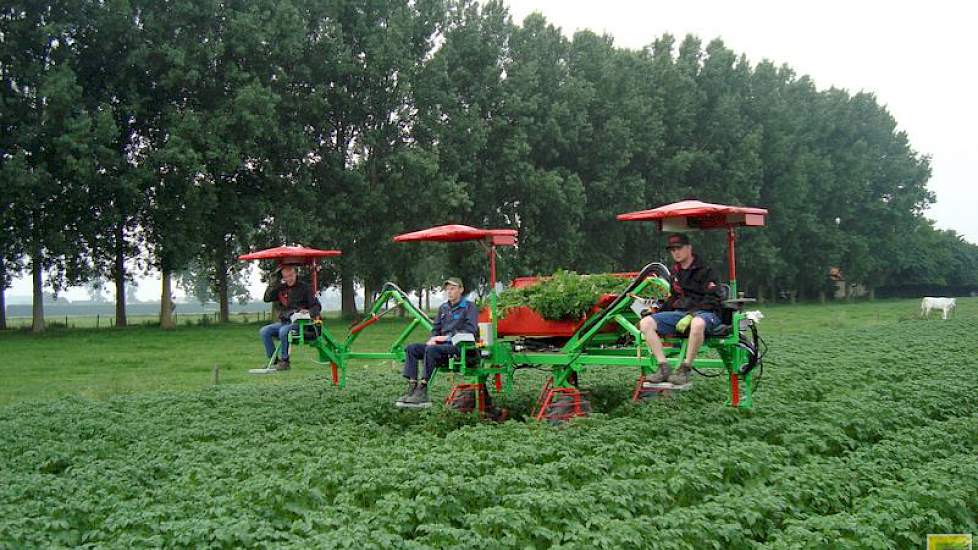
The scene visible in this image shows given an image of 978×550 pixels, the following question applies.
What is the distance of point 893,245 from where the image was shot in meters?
73.4

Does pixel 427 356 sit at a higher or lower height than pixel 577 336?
lower

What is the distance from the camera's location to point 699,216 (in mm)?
11422

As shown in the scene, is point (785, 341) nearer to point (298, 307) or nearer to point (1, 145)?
point (298, 307)

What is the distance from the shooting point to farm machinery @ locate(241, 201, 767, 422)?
1127 centimetres

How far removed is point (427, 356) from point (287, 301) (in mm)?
3005

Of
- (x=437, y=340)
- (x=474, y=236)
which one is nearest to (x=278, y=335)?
(x=437, y=340)

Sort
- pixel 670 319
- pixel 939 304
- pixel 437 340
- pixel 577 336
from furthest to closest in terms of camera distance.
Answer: pixel 939 304 → pixel 577 336 → pixel 437 340 → pixel 670 319

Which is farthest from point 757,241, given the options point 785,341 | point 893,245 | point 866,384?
point 866,384

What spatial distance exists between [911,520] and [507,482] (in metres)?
3.47

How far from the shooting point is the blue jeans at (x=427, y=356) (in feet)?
40.5

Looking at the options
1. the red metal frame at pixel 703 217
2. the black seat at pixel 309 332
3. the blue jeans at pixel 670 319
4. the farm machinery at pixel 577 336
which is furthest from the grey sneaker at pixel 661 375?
the black seat at pixel 309 332

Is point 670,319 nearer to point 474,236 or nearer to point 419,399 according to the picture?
point 474,236

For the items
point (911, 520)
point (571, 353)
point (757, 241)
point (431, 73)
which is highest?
point (431, 73)

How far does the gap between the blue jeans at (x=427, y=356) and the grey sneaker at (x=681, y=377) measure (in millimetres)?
3133
